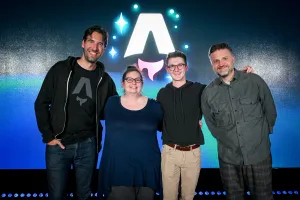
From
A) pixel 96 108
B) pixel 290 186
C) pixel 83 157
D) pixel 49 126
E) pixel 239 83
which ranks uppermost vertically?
pixel 239 83

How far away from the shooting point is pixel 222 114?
2.00 metres

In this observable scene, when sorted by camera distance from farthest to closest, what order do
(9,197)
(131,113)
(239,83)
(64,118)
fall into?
(9,197) < (239,83) < (64,118) < (131,113)

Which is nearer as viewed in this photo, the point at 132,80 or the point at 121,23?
the point at 132,80

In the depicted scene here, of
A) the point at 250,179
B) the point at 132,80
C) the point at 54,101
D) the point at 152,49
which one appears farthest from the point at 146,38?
the point at 250,179

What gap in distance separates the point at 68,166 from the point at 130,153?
70cm

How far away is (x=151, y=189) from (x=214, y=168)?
1.85 metres

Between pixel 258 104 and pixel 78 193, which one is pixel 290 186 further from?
pixel 78 193

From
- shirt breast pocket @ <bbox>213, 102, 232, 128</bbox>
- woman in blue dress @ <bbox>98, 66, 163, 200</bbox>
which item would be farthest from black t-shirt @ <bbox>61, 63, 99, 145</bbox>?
shirt breast pocket @ <bbox>213, 102, 232, 128</bbox>

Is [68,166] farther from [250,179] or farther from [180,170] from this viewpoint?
[250,179]

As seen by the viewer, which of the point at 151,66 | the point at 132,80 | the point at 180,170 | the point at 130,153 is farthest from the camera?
the point at 151,66

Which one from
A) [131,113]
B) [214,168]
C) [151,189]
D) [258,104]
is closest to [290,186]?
[214,168]

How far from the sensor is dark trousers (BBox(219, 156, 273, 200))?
1.90 metres

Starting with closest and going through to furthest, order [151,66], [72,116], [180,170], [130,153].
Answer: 1. [130,153]
2. [72,116]
3. [180,170]
4. [151,66]

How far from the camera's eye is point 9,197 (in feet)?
10.0
